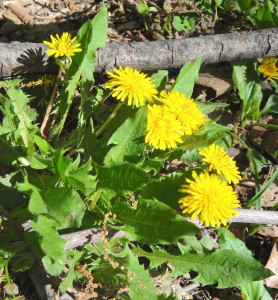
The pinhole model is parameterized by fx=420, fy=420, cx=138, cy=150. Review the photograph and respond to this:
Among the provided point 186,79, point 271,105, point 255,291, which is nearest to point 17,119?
point 186,79

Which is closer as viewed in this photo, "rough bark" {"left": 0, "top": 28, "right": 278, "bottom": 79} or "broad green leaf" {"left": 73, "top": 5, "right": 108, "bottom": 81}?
"broad green leaf" {"left": 73, "top": 5, "right": 108, "bottom": 81}

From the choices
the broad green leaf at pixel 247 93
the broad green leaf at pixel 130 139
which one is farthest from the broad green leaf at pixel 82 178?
the broad green leaf at pixel 247 93

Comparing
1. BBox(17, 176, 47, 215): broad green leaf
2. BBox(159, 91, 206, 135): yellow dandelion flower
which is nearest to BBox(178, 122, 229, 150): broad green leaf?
BBox(159, 91, 206, 135): yellow dandelion flower

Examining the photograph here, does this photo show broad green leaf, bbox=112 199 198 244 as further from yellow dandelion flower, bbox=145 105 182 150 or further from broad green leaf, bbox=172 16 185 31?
broad green leaf, bbox=172 16 185 31

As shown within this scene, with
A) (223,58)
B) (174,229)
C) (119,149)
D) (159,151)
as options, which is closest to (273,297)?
(174,229)

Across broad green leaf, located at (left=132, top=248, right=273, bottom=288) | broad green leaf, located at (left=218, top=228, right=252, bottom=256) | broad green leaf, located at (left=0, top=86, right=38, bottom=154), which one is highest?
broad green leaf, located at (left=0, top=86, right=38, bottom=154)

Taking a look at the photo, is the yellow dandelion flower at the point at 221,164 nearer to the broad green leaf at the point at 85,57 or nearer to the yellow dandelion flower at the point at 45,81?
the broad green leaf at the point at 85,57

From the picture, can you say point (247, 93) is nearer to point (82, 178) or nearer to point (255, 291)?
point (255, 291)
